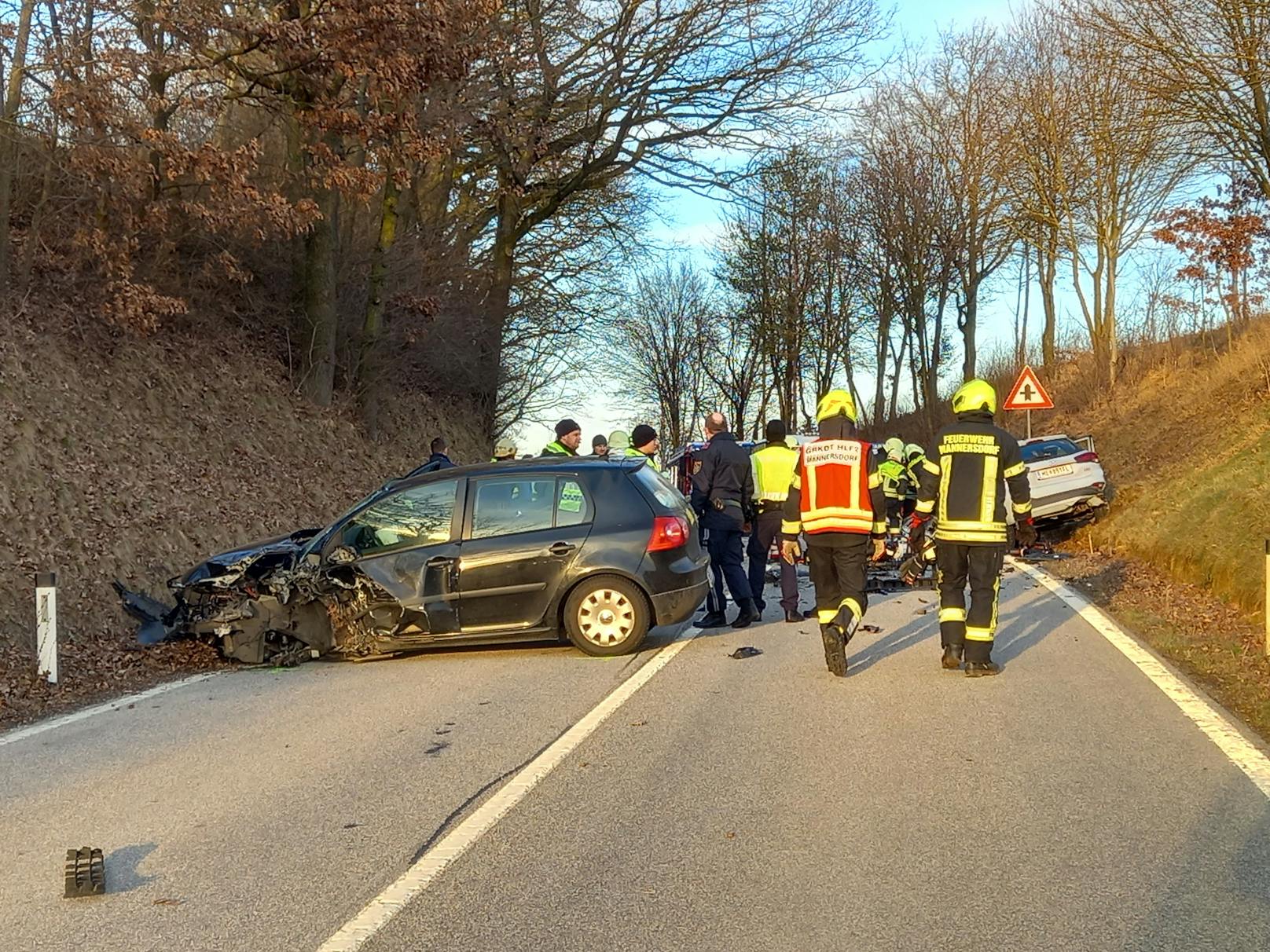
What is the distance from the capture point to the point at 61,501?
1220 centimetres

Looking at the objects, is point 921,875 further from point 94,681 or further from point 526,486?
point 94,681

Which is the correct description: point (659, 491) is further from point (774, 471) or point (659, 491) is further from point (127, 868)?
point (127, 868)

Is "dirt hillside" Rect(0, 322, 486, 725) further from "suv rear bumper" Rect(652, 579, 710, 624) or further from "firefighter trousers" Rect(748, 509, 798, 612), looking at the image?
"firefighter trousers" Rect(748, 509, 798, 612)

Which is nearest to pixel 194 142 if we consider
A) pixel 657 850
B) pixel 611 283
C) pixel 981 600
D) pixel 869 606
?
pixel 869 606

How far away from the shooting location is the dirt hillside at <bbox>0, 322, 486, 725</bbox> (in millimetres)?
10117

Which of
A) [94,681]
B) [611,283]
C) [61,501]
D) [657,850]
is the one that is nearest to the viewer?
[657,850]

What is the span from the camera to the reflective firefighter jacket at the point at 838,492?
851 cm

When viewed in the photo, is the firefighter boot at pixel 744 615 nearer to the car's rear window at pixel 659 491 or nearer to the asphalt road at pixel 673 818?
the car's rear window at pixel 659 491

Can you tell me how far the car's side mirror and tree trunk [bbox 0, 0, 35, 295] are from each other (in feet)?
22.8

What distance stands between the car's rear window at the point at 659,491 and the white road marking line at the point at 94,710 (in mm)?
3702

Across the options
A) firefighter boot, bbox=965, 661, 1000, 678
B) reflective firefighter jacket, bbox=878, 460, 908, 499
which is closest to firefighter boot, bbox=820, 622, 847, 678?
firefighter boot, bbox=965, 661, 1000, 678

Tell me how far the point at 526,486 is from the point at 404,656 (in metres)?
1.76

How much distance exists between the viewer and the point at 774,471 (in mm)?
11070

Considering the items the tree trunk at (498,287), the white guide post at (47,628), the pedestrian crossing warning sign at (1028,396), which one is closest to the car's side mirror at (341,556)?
the white guide post at (47,628)
